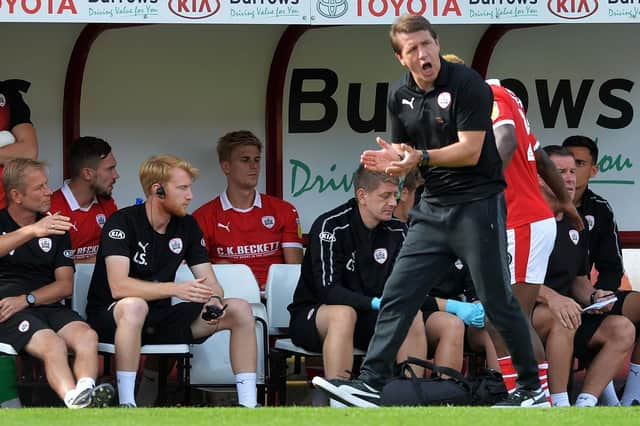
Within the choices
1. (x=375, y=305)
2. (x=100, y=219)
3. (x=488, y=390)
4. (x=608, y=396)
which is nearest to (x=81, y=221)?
(x=100, y=219)

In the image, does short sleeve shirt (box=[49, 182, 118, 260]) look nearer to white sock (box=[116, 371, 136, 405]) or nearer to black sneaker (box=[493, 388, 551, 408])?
white sock (box=[116, 371, 136, 405])

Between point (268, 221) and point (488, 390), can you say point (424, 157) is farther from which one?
point (268, 221)

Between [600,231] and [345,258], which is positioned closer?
[345,258]

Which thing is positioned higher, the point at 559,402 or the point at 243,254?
the point at 243,254

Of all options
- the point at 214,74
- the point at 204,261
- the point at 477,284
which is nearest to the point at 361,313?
the point at 204,261

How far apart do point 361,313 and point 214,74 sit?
2.06 meters

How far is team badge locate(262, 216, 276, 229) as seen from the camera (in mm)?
8279

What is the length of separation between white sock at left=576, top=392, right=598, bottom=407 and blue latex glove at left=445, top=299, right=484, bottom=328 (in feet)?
2.13

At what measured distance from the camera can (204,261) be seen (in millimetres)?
7484

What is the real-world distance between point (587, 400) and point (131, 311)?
2389 mm

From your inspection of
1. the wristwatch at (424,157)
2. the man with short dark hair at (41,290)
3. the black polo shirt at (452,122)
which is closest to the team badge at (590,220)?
the black polo shirt at (452,122)

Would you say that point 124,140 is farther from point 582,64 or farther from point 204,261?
point 582,64

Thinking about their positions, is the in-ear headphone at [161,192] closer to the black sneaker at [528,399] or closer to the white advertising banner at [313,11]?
the white advertising banner at [313,11]

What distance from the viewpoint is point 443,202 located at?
596cm
